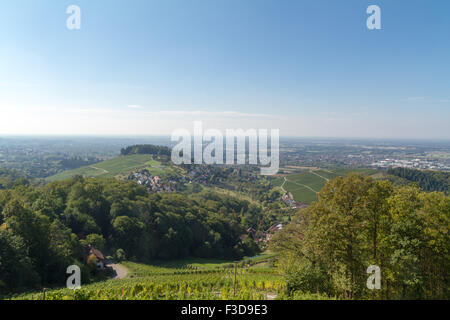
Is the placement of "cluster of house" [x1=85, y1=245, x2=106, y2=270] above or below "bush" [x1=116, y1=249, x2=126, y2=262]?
above

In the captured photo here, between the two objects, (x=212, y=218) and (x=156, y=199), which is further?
(x=212, y=218)

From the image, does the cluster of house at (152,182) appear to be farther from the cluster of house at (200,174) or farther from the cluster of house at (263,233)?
the cluster of house at (263,233)

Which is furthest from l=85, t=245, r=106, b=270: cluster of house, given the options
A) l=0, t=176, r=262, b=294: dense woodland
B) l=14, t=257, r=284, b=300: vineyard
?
l=14, t=257, r=284, b=300: vineyard

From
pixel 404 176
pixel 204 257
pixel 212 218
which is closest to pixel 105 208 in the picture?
pixel 204 257

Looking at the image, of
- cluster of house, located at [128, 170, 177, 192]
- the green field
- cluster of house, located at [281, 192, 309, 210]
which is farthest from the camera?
the green field

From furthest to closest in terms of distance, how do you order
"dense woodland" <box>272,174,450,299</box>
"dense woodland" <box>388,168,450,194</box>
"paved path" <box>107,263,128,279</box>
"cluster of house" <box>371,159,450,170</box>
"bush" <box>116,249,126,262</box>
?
"cluster of house" <box>371,159,450,170</box>, "dense woodland" <box>388,168,450,194</box>, "bush" <box>116,249,126,262</box>, "paved path" <box>107,263,128,279</box>, "dense woodland" <box>272,174,450,299</box>

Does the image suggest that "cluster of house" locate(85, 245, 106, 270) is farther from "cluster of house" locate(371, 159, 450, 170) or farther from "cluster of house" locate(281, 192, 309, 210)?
"cluster of house" locate(371, 159, 450, 170)

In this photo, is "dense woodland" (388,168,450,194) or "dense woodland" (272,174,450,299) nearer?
"dense woodland" (272,174,450,299)
